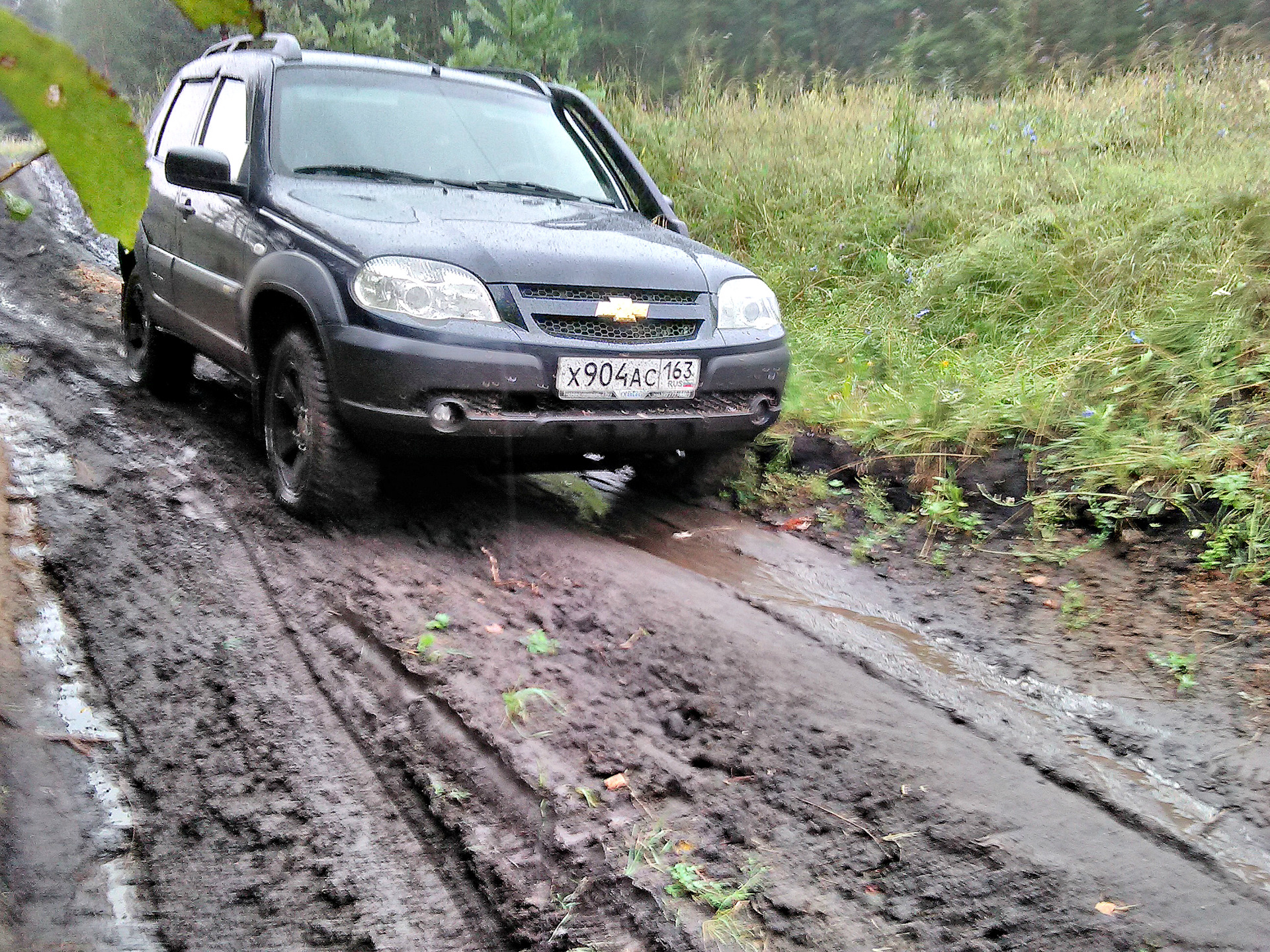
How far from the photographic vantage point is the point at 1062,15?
24.3 meters

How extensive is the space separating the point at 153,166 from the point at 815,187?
807cm

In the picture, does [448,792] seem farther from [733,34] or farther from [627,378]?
[733,34]

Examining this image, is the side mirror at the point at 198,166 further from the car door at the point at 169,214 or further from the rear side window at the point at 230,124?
the car door at the point at 169,214

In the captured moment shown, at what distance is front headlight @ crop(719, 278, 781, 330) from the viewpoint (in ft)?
13.5

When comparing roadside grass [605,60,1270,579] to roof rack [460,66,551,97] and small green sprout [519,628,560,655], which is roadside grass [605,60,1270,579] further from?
roof rack [460,66,551,97]

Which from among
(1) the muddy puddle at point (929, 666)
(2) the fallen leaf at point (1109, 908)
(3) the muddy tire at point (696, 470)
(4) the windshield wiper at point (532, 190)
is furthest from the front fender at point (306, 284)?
(2) the fallen leaf at point (1109, 908)

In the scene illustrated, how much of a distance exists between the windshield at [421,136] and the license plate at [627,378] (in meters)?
1.22

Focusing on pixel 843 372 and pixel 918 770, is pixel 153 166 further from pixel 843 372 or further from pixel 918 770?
pixel 843 372

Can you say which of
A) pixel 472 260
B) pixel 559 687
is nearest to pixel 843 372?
pixel 472 260

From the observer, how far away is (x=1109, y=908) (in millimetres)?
2076

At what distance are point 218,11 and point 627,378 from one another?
3.02 metres

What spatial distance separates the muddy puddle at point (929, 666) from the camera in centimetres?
244

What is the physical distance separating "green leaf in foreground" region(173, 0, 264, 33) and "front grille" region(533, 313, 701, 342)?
2.87 metres

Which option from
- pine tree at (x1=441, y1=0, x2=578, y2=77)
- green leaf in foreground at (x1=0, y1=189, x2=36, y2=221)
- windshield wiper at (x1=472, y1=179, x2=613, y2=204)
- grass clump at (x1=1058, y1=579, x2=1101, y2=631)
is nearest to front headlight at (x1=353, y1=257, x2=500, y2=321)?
windshield wiper at (x1=472, y1=179, x2=613, y2=204)
